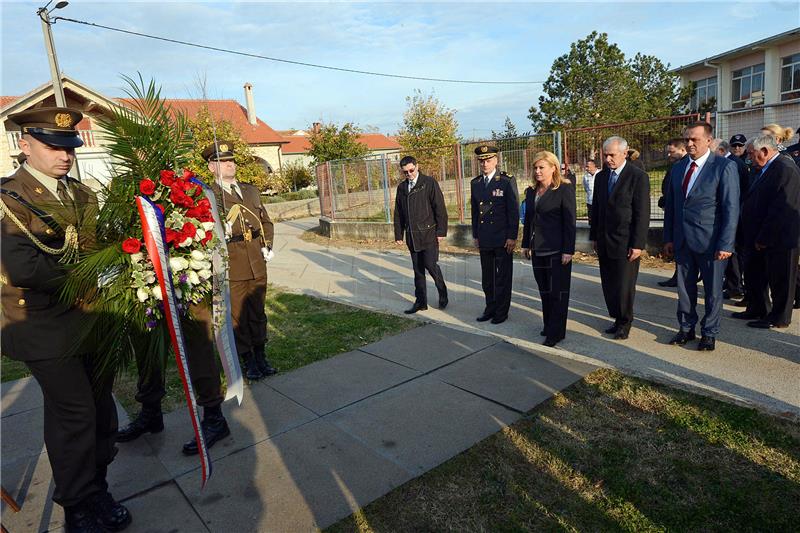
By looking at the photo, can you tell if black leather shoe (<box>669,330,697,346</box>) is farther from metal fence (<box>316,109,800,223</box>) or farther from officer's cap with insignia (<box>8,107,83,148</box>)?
officer's cap with insignia (<box>8,107,83,148</box>)

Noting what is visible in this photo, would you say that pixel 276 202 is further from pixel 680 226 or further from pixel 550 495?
pixel 550 495

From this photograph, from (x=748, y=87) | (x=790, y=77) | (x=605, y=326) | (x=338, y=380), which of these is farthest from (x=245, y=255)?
(x=748, y=87)

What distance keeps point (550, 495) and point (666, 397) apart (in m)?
1.54

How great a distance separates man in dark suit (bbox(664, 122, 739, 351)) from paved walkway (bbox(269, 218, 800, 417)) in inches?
11.1

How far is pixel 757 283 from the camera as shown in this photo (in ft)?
18.2

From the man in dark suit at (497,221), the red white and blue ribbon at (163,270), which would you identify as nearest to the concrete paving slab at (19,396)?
the red white and blue ribbon at (163,270)

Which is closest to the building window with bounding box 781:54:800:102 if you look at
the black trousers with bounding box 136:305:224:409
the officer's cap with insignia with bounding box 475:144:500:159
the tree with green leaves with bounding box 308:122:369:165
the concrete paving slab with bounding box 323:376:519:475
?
the tree with green leaves with bounding box 308:122:369:165

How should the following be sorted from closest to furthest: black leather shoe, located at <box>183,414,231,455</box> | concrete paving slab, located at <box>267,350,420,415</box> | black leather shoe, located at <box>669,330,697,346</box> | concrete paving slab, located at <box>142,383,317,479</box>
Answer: concrete paving slab, located at <box>142,383,317,479</box>
black leather shoe, located at <box>183,414,231,455</box>
concrete paving slab, located at <box>267,350,420,415</box>
black leather shoe, located at <box>669,330,697,346</box>

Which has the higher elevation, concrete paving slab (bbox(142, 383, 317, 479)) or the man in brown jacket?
the man in brown jacket

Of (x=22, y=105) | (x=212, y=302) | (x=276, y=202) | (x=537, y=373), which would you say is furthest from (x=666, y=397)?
(x=22, y=105)

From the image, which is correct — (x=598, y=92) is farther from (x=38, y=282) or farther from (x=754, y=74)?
(x=38, y=282)

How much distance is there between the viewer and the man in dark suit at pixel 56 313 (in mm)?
2605

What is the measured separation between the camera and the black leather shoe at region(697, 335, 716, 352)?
4.71 m

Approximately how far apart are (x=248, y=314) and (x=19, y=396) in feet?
7.87
